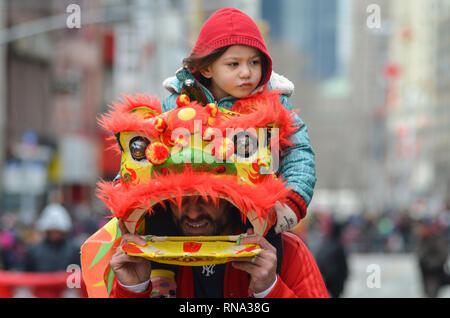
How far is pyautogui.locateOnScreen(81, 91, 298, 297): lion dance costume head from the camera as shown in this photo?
2.77 m

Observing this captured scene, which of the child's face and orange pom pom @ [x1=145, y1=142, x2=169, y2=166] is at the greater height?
the child's face

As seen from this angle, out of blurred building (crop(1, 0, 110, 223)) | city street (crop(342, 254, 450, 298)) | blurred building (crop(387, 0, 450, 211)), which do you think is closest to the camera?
city street (crop(342, 254, 450, 298))

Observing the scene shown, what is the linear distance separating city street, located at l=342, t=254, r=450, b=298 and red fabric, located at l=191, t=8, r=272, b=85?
761 centimetres

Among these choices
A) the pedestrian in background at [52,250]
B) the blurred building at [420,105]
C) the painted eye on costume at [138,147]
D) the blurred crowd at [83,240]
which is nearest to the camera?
the painted eye on costume at [138,147]

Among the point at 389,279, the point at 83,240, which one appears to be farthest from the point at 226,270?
the point at 389,279

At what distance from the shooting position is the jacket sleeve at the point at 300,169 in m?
2.98

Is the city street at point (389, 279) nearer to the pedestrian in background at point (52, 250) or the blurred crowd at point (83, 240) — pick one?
the blurred crowd at point (83, 240)

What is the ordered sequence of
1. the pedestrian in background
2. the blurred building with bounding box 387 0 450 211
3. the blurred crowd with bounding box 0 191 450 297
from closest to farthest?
the pedestrian in background
the blurred crowd with bounding box 0 191 450 297
the blurred building with bounding box 387 0 450 211

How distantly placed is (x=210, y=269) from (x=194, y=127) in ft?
2.08

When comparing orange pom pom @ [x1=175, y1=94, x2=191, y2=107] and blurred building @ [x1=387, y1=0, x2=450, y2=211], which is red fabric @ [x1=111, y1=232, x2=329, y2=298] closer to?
orange pom pom @ [x1=175, y1=94, x2=191, y2=107]

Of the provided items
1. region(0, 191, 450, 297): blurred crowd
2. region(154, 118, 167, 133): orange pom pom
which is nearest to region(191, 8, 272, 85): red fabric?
region(154, 118, 167, 133): orange pom pom

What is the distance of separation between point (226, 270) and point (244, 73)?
775mm

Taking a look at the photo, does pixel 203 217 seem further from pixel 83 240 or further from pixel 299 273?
pixel 83 240

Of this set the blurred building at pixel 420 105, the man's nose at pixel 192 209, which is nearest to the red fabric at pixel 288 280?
the man's nose at pixel 192 209
